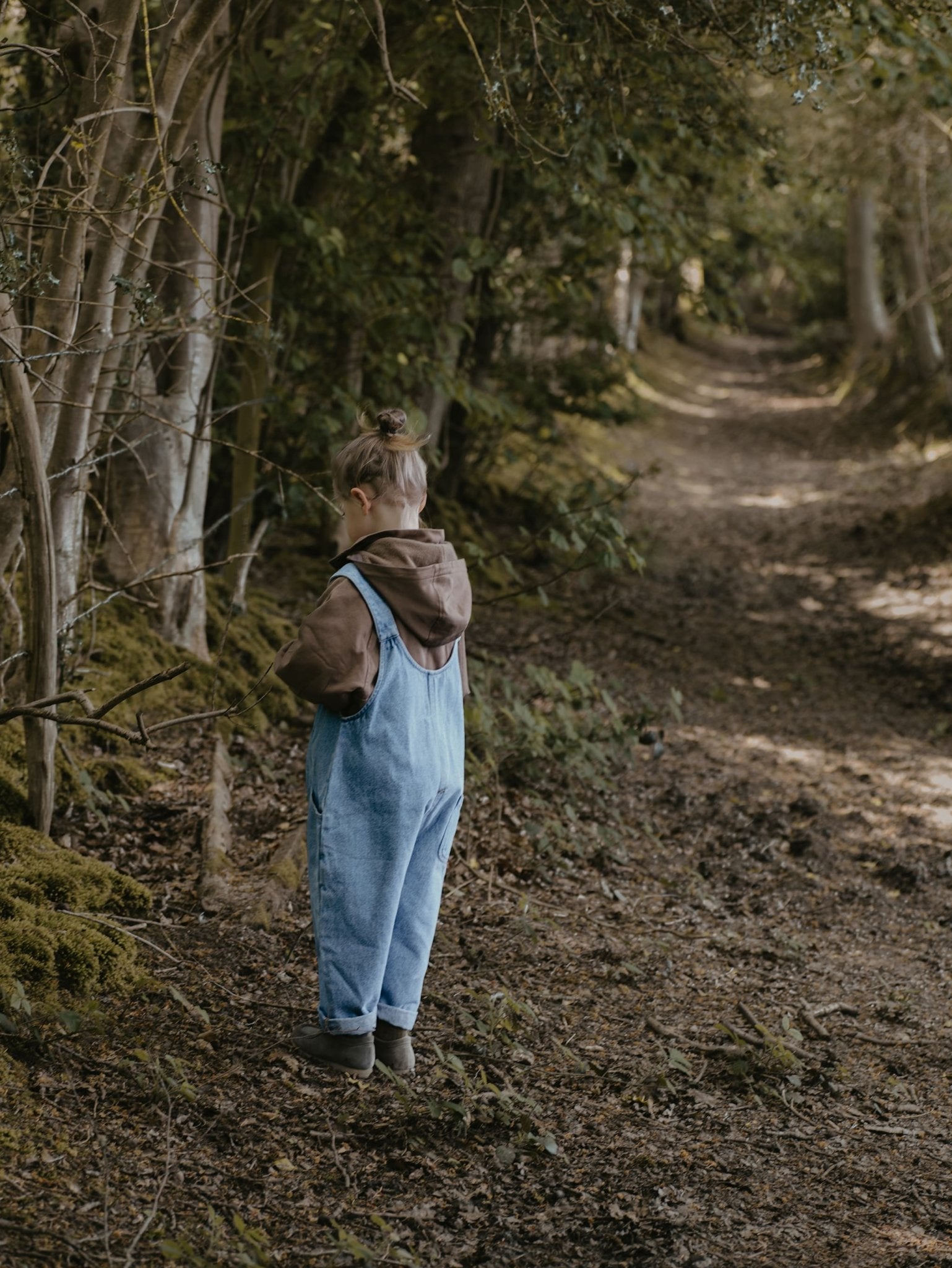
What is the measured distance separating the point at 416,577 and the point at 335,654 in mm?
307

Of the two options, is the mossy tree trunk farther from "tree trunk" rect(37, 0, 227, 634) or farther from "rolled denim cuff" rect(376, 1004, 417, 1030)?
"rolled denim cuff" rect(376, 1004, 417, 1030)

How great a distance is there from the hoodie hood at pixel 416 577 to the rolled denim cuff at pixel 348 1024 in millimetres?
1075

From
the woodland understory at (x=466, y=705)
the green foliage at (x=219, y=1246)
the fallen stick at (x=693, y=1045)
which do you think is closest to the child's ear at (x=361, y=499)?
the woodland understory at (x=466, y=705)

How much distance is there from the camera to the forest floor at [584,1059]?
2662 mm

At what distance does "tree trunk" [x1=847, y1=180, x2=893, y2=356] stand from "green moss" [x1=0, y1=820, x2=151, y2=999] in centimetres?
2151

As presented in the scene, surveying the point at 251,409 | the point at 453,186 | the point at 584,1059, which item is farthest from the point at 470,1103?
the point at 453,186

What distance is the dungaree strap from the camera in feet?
9.91

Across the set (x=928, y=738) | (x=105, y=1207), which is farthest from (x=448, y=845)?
(x=928, y=738)

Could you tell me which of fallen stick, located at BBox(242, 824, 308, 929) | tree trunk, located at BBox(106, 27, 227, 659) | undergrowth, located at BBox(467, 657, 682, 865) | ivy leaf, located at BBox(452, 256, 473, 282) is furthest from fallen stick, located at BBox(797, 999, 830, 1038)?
ivy leaf, located at BBox(452, 256, 473, 282)

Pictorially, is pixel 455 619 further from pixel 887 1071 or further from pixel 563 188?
pixel 563 188

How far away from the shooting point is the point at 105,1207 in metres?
2.44

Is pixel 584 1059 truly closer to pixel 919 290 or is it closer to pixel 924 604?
pixel 924 604

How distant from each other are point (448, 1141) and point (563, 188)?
606cm

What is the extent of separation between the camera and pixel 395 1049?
11.0ft
